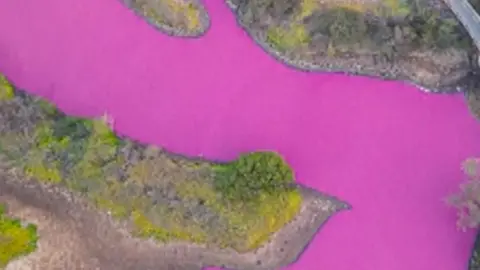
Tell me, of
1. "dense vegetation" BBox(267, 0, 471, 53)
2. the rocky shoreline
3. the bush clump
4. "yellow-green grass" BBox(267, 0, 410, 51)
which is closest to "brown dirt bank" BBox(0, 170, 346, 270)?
the bush clump

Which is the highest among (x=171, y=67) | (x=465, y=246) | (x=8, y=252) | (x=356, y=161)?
(x=171, y=67)

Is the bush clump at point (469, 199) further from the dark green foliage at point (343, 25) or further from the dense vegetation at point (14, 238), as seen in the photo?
the dense vegetation at point (14, 238)

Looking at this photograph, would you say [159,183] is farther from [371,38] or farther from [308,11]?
[371,38]

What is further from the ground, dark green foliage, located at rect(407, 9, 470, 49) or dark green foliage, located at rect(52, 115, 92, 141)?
dark green foliage, located at rect(407, 9, 470, 49)

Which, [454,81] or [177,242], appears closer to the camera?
[177,242]

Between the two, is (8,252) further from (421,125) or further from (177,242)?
(421,125)

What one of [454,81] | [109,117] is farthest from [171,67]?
[454,81]

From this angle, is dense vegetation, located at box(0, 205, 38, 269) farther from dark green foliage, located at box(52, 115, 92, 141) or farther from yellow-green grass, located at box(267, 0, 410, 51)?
yellow-green grass, located at box(267, 0, 410, 51)
